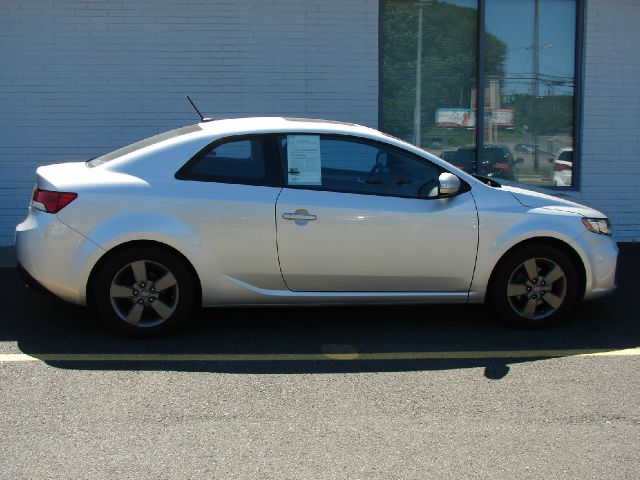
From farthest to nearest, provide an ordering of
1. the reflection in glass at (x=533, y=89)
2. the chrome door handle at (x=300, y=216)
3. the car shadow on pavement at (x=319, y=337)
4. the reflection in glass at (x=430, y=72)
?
the reflection in glass at (x=533, y=89) < the reflection in glass at (x=430, y=72) < the chrome door handle at (x=300, y=216) < the car shadow on pavement at (x=319, y=337)

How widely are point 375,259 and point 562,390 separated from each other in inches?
66.3

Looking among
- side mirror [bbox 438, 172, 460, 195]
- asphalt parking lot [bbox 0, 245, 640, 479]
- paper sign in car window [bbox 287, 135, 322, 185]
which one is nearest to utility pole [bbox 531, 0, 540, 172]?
asphalt parking lot [bbox 0, 245, 640, 479]

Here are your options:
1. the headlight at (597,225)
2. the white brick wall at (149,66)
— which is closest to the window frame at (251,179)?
the headlight at (597,225)

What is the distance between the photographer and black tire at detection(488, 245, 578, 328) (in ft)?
20.1

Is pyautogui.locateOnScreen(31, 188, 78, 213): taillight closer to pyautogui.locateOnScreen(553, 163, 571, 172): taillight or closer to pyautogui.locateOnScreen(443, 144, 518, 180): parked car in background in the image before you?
pyautogui.locateOnScreen(443, 144, 518, 180): parked car in background

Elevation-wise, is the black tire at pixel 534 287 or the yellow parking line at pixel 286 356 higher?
the black tire at pixel 534 287

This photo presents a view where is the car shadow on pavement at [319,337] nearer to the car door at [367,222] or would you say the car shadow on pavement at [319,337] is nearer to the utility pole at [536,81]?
the car door at [367,222]

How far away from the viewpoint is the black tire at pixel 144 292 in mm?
5711

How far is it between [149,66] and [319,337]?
16.7 ft

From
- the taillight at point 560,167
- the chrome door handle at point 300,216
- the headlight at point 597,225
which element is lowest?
the headlight at point 597,225

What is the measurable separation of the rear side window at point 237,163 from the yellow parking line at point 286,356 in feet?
4.24

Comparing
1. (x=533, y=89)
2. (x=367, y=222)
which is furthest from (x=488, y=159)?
(x=367, y=222)

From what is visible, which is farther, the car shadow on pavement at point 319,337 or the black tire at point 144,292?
the black tire at point 144,292

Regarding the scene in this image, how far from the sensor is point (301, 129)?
608 centimetres
